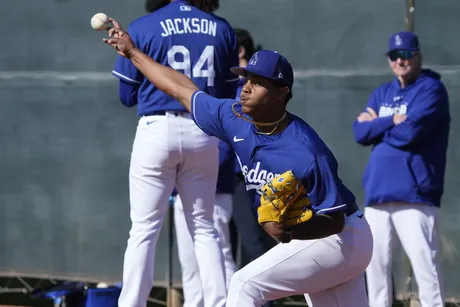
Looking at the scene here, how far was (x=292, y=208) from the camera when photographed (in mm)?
4180

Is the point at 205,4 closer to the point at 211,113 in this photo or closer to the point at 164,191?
the point at 164,191

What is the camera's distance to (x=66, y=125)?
25.9ft

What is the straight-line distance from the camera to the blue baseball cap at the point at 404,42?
6516mm

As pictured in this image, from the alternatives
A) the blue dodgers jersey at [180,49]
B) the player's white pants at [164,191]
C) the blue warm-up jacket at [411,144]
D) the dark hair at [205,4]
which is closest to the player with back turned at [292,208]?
the player's white pants at [164,191]

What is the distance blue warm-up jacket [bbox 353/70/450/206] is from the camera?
6379mm

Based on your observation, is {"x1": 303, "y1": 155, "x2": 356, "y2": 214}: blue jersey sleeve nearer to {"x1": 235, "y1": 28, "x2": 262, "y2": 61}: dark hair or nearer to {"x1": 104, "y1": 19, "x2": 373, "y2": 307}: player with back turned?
{"x1": 104, "y1": 19, "x2": 373, "y2": 307}: player with back turned

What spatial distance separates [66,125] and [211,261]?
2.72 m

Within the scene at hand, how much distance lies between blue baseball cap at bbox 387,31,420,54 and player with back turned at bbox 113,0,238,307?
1.33m

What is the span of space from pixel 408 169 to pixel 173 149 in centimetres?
171

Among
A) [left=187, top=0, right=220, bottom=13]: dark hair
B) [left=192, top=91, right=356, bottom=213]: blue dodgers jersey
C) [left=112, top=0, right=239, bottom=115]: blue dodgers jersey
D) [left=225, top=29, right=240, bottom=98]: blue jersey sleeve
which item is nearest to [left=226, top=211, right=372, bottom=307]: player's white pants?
[left=192, top=91, right=356, bottom=213]: blue dodgers jersey

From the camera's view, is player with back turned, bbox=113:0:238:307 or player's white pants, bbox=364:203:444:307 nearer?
player with back turned, bbox=113:0:238:307

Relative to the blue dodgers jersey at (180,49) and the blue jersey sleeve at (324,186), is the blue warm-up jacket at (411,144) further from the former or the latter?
the blue jersey sleeve at (324,186)

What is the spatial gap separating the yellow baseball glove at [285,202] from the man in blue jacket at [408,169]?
2.32 meters

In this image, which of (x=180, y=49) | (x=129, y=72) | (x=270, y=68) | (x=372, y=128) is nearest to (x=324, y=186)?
(x=270, y=68)
